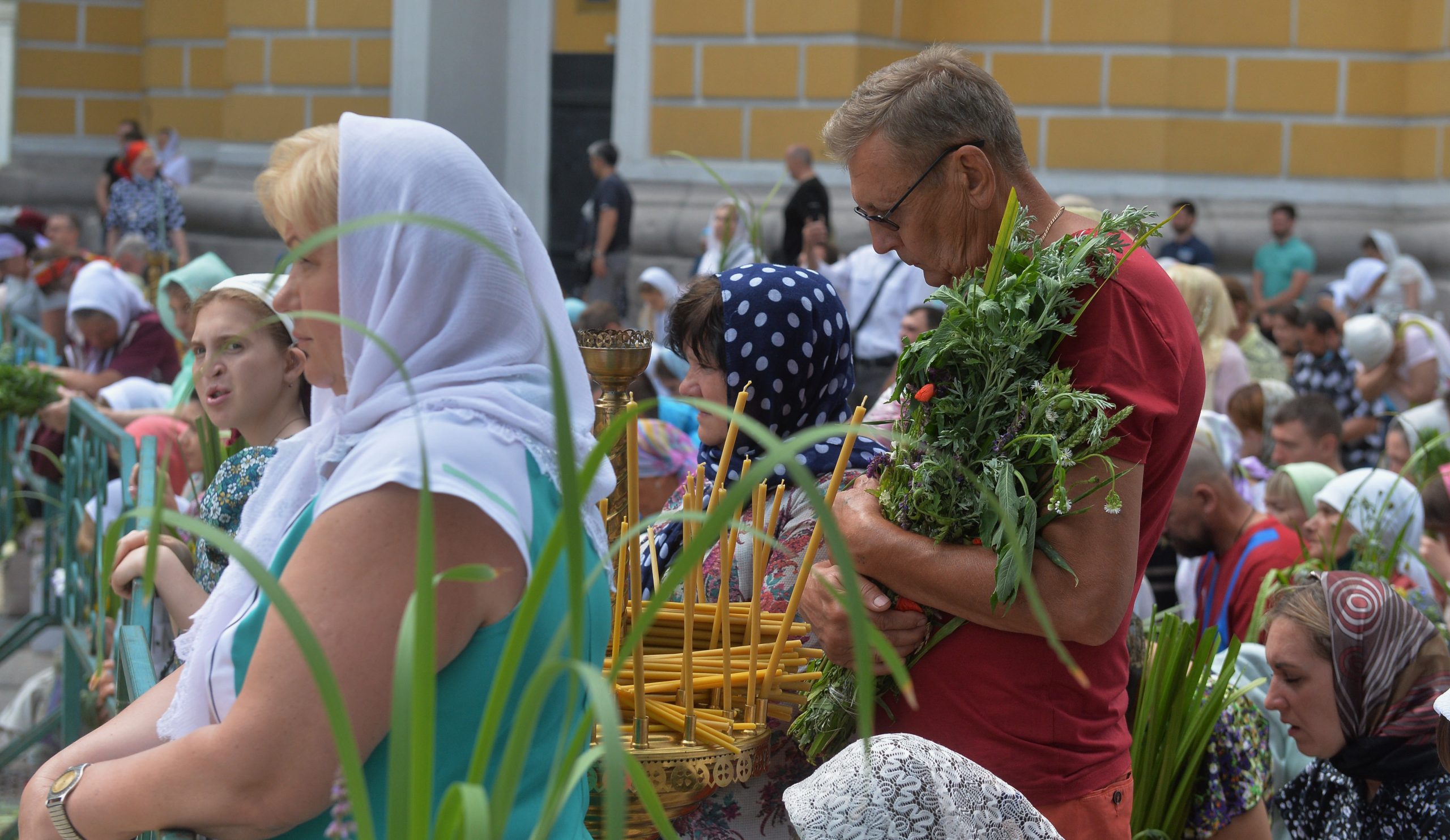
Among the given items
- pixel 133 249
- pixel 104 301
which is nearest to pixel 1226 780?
pixel 104 301

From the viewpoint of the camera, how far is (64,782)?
1580 mm

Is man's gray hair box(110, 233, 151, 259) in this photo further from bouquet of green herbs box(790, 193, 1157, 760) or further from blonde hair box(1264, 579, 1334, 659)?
bouquet of green herbs box(790, 193, 1157, 760)

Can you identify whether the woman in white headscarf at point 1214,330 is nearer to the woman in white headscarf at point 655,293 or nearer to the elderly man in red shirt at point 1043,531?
the woman in white headscarf at point 655,293

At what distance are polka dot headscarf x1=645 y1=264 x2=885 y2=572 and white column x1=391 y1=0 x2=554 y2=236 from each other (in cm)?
961

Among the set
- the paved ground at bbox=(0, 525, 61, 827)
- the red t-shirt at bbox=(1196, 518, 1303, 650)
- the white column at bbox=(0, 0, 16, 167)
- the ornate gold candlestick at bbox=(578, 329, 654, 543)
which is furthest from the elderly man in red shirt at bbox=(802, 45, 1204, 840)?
the white column at bbox=(0, 0, 16, 167)

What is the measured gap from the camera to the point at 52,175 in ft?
49.8

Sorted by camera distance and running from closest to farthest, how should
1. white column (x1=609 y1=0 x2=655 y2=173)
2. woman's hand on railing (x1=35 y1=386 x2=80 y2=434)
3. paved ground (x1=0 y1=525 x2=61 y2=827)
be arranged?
woman's hand on railing (x1=35 y1=386 x2=80 y2=434) < paved ground (x1=0 y1=525 x2=61 y2=827) < white column (x1=609 y1=0 x2=655 y2=173)

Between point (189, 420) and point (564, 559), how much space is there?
324cm

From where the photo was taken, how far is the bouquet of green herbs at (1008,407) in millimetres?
1787

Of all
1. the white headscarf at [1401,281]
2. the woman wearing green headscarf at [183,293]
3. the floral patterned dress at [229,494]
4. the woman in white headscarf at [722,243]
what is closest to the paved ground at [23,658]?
the woman wearing green headscarf at [183,293]

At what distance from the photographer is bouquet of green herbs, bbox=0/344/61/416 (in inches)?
230

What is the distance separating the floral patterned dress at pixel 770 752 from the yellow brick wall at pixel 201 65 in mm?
10259

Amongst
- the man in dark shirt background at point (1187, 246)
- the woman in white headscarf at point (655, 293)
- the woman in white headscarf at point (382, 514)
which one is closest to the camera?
the woman in white headscarf at point (382, 514)

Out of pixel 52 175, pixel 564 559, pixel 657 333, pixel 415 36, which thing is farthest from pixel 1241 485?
pixel 52 175
